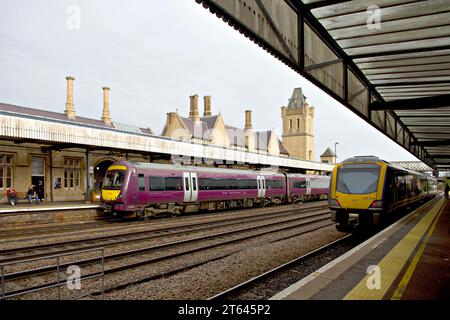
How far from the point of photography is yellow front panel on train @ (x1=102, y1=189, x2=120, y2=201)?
1773 centimetres

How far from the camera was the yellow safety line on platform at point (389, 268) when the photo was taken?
5031mm

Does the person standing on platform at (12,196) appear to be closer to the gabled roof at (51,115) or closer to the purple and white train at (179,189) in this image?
the purple and white train at (179,189)

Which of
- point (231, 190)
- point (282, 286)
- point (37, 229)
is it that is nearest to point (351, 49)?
point (282, 286)

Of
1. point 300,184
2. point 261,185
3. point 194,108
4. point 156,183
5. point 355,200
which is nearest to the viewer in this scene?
point 355,200

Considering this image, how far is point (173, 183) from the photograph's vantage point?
787 inches

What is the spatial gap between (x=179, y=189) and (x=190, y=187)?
0.99 meters

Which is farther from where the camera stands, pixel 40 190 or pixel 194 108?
pixel 194 108

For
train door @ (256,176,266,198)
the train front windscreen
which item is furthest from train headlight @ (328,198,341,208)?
train door @ (256,176,266,198)

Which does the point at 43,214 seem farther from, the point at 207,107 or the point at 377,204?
the point at 207,107

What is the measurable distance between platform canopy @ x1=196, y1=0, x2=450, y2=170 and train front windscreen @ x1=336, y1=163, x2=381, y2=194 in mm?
1949

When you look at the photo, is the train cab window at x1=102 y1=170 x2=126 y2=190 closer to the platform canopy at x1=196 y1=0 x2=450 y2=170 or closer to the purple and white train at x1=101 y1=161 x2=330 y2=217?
the purple and white train at x1=101 y1=161 x2=330 y2=217

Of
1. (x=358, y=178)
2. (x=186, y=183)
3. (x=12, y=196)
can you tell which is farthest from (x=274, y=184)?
(x=12, y=196)
